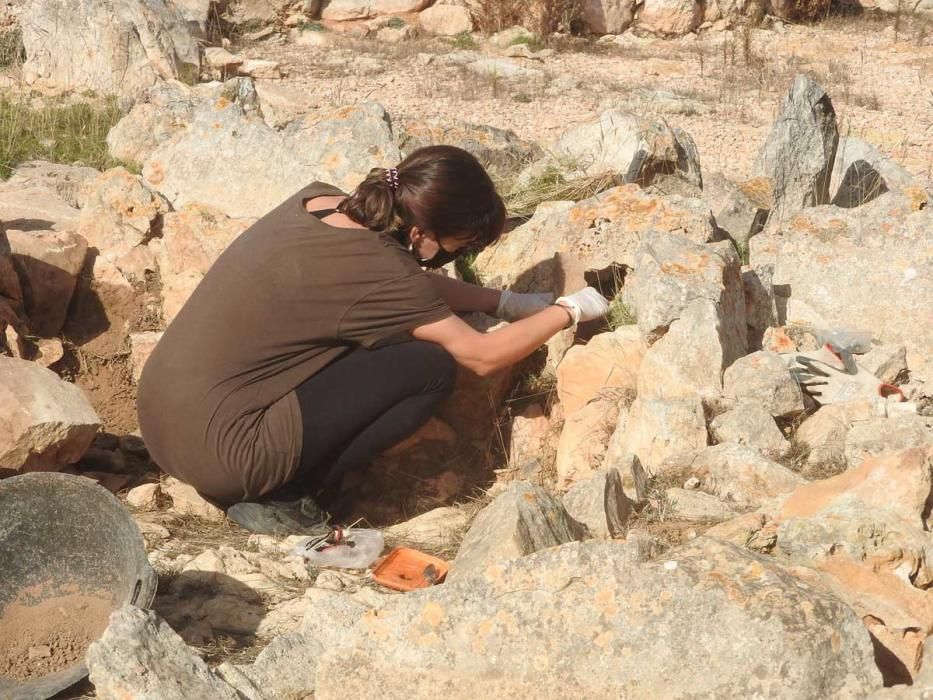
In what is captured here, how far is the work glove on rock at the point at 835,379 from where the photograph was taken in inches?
154

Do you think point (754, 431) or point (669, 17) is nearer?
point (754, 431)

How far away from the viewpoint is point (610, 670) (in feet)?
7.11

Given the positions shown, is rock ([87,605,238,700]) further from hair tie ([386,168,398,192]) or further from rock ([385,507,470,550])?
hair tie ([386,168,398,192])

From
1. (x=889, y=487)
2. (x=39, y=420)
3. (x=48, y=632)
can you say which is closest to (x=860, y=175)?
(x=889, y=487)

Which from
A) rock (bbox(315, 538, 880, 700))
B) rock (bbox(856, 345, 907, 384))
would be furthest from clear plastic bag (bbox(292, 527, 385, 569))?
rock (bbox(856, 345, 907, 384))

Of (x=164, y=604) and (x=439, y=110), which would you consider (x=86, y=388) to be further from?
(x=439, y=110)

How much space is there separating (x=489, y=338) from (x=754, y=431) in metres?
0.89

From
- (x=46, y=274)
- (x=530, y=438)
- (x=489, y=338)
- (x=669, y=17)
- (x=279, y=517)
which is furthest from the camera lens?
(x=669, y=17)

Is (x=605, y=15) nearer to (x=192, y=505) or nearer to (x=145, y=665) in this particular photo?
(x=192, y=505)

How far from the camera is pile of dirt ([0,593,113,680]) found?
277 centimetres

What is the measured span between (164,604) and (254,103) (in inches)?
137

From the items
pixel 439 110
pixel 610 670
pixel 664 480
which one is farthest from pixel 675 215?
pixel 439 110

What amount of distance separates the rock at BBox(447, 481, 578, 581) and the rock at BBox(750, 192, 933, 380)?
1965 mm

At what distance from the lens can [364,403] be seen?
3623 millimetres
